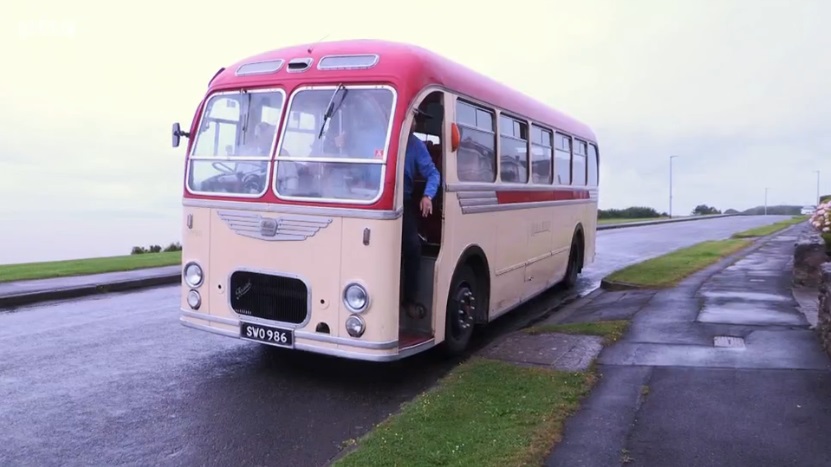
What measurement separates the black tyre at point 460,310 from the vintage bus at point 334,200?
0.02 m

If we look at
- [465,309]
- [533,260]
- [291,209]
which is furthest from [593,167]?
[291,209]

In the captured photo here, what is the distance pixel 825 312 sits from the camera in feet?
23.6

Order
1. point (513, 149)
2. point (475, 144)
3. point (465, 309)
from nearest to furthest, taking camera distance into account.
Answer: point (465, 309) → point (475, 144) → point (513, 149)

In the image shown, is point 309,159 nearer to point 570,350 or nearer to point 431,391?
point 431,391

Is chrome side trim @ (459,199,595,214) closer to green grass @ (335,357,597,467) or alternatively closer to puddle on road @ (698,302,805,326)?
Answer: green grass @ (335,357,597,467)

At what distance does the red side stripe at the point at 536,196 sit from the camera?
872 centimetres

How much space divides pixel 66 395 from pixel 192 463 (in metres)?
2.08

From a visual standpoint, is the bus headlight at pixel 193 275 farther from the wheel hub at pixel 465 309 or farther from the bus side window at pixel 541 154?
the bus side window at pixel 541 154

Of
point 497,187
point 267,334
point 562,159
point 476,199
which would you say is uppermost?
point 562,159

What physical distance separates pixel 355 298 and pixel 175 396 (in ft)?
5.78

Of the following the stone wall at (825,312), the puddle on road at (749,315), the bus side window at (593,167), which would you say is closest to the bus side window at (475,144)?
the puddle on road at (749,315)

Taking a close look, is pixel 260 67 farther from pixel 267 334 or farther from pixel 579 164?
pixel 579 164

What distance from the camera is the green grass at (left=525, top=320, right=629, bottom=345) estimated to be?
8094 mm

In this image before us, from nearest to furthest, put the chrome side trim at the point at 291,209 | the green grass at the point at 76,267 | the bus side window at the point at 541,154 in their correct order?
the chrome side trim at the point at 291,209 < the bus side window at the point at 541,154 < the green grass at the point at 76,267
